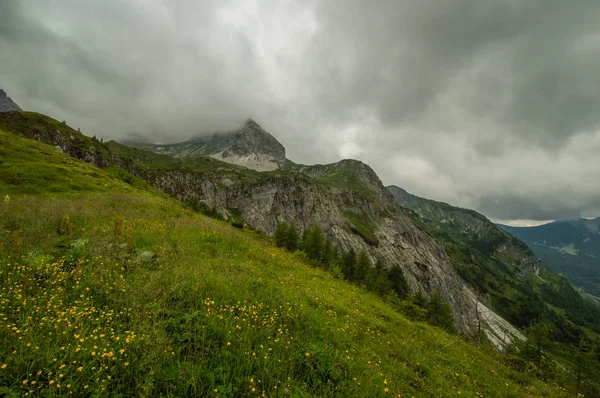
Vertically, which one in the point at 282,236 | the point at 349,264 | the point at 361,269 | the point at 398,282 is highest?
the point at 282,236

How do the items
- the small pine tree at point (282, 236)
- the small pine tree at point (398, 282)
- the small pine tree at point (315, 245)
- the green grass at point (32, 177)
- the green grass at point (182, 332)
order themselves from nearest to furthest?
the green grass at point (182, 332) → the green grass at point (32, 177) → the small pine tree at point (398, 282) → the small pine tree at point (315, 245) → the small pine tree at point (282, 236)

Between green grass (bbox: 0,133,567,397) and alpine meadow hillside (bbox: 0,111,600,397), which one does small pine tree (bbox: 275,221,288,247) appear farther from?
green grass (bbox: 0,133,567,397)

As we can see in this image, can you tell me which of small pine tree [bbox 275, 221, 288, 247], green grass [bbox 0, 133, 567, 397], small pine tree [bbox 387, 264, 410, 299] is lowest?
small pine tree [bbox 387, 264, 410, 299]

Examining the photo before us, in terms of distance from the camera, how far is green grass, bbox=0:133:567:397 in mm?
4425

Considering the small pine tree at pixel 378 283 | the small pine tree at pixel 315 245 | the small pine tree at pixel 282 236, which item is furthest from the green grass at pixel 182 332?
the small pine tree at pixel 282 236

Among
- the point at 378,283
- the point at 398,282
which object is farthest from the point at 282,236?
the point at 398,282

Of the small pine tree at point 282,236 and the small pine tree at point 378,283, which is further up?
the small pine tree at point 282,236

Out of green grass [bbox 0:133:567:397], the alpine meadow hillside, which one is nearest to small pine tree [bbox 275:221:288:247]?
the alpine meadow hillside

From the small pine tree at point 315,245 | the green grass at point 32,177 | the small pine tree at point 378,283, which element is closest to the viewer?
the green grass at point 32,177

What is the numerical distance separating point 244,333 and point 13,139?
271 feet

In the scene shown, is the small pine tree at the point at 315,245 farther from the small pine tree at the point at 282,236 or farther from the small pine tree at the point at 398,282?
the small pine tree at the point at 398,282

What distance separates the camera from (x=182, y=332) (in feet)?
18.9

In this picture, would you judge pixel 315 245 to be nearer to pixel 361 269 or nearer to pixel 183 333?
pixel 361 269

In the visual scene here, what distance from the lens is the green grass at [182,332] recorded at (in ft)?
14.5
